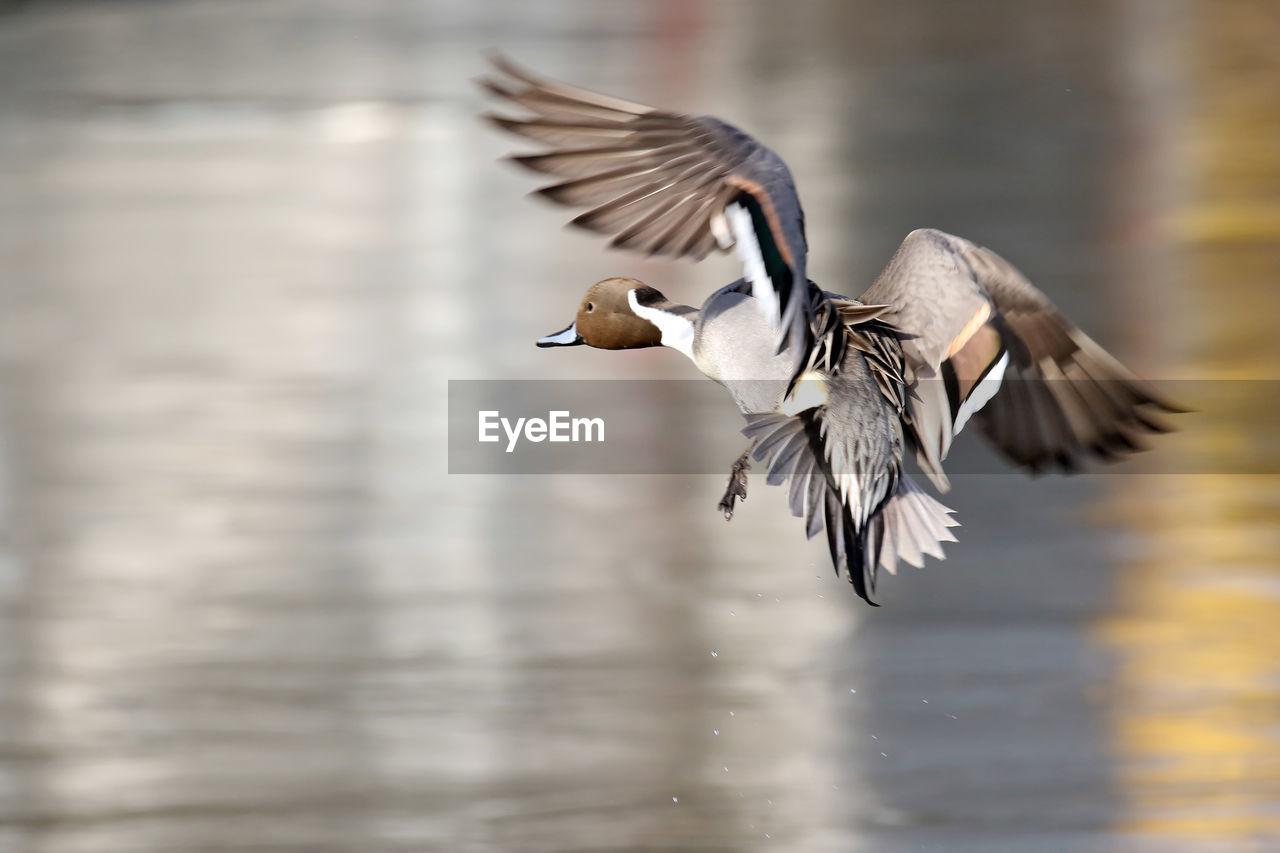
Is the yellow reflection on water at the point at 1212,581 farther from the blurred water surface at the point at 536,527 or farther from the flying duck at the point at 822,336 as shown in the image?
the flying duck at the point at 822,336

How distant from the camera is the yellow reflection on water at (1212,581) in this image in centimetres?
231

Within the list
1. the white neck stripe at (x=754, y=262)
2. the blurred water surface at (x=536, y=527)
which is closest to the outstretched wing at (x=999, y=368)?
the white neck stripe at (x=754, y=262)

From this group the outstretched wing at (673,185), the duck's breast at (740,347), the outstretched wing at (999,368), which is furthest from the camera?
the outstretched wing at (999,368)

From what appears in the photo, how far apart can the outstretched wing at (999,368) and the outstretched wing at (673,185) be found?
0.87ft

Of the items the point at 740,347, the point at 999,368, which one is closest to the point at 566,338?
the point at 740,347

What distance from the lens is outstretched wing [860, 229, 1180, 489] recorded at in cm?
175

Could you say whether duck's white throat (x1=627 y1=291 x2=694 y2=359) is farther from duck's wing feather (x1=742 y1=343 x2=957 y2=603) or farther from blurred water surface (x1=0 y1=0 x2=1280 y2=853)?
blurred water surface (x1=0 y1=0 x2=1280 y2=853)

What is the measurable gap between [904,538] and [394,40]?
172 inches

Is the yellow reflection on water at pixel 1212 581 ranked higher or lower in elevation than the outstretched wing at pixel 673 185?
lower

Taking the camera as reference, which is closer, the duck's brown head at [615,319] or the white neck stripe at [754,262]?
the white neck stripe at [754,262]

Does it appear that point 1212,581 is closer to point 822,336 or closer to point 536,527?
point 536,527

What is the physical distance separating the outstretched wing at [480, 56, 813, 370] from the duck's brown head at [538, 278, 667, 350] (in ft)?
0.80

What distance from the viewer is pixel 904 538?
1777 millimetres

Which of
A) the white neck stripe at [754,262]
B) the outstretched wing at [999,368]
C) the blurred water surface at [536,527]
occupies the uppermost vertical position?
the white neck stripe at [754,262]
